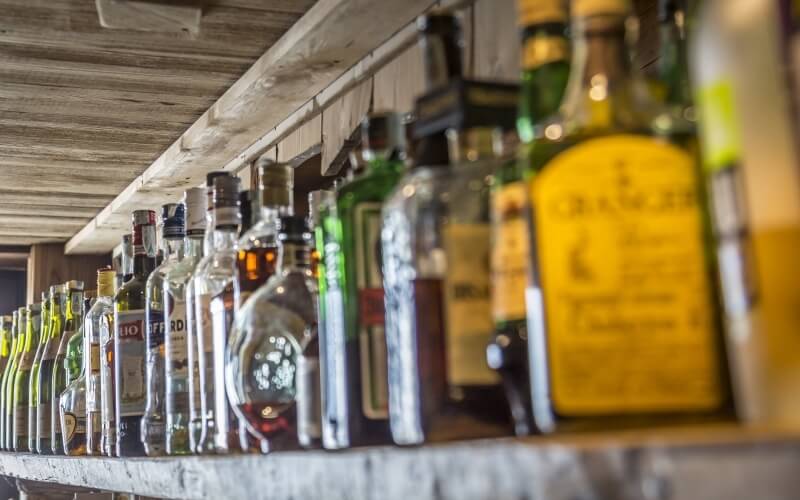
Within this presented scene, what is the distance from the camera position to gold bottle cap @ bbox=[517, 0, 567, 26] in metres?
0.64

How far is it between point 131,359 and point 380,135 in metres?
0.74

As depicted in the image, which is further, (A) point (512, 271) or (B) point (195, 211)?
(B) point (195, 211)

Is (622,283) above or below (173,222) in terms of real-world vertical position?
below

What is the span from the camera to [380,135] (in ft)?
2.77

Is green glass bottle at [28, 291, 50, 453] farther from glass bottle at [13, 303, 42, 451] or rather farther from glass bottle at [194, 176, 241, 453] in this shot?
glass bottle at [194, 176, 241, 453]

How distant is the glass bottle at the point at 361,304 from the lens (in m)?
0.81

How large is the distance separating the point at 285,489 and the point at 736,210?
16.6 inches

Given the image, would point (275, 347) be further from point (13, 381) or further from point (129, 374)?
point (13, 381)

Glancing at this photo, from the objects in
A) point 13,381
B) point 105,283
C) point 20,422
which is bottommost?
point 20,422

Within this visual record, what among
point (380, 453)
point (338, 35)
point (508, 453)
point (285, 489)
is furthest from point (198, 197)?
point (508, 453)

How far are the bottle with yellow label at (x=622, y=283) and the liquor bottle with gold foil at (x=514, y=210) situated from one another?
0.18 feet

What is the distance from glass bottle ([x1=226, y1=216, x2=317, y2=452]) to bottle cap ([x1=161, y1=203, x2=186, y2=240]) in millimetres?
487

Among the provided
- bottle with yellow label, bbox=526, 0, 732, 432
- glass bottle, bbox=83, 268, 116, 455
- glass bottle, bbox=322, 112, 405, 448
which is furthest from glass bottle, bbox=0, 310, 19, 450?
bottle with yellow label, bbox=526, 0, 732, 432

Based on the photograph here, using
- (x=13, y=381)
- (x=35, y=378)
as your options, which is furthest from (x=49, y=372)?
(x=13, y=381)
